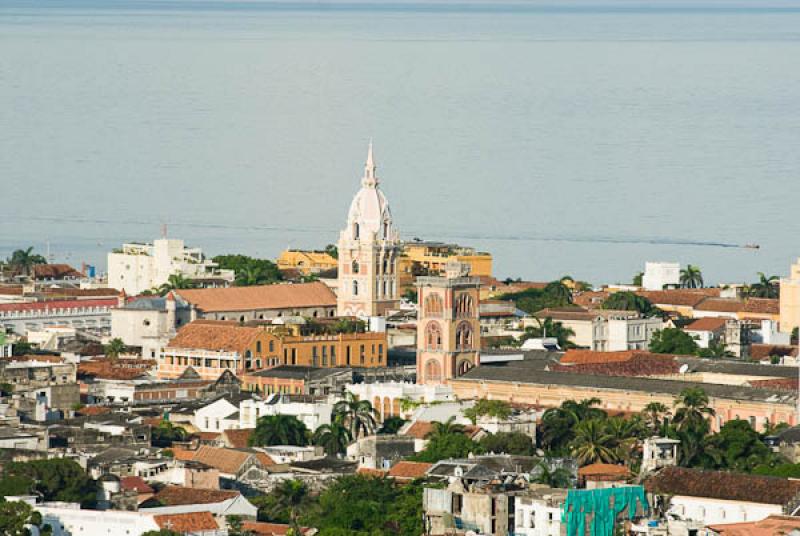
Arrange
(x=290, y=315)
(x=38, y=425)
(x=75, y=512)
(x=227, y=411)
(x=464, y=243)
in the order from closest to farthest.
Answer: (x=75, y=512)
(x=38, y=425)
(x=227, y=411)
(x=290, y=315)
(x=464, y=243)

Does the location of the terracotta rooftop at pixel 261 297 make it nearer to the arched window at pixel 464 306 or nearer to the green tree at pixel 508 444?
the arched window at pixel 464 306

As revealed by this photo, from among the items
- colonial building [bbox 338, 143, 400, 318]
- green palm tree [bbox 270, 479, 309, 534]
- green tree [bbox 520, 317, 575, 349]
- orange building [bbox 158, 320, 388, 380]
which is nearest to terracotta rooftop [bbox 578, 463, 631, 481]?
green palm tree [bbox 270, 479, 309, 534]

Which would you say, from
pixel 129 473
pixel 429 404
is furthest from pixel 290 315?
pixel 129 473

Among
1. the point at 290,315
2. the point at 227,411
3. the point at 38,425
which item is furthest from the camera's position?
the point at 290,315

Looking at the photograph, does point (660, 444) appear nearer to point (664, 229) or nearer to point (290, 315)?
point (290, 315)

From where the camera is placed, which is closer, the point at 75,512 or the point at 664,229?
the point at 75,512

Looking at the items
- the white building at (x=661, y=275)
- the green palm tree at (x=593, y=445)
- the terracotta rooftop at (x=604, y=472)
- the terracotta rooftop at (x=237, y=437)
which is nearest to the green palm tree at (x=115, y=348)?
the terracotta rooftop at (x=237, y=437)
